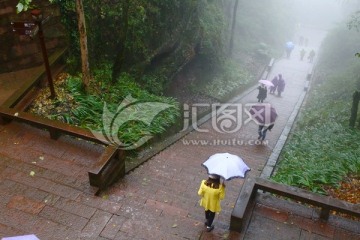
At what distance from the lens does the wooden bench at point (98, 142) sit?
6991mm

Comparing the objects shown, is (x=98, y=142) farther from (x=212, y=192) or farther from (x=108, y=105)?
(x=212, y=192)

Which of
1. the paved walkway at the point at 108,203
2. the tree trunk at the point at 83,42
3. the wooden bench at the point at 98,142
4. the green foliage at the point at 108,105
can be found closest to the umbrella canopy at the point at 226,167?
the paved walkway at the point at 108,203

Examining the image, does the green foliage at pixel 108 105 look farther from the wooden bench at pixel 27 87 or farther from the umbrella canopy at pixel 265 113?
the umbrella canopy at pixel 265 113

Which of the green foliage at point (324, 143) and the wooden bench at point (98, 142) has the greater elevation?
the wooden bench at point (98, 142)

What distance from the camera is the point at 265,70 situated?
89.1ft

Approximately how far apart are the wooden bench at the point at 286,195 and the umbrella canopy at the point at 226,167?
0.73m

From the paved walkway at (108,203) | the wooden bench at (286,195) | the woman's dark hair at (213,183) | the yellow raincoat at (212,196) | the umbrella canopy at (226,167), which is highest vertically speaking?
the umbrella canopy at (226,167)

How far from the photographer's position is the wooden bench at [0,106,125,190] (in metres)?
6.99

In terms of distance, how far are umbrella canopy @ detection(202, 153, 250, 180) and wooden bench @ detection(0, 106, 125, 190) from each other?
7.55ft

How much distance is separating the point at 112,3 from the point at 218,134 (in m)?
6.35

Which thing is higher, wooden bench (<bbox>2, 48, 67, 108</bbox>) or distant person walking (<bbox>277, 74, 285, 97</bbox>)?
wooden bench (<bbox>2, 48, 67, 108</bbox>)


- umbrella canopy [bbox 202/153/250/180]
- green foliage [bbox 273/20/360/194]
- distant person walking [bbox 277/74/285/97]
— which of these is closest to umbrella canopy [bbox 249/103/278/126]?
green foliage [bbox 273/20/360/194]

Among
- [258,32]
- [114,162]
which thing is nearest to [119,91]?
[114,162]

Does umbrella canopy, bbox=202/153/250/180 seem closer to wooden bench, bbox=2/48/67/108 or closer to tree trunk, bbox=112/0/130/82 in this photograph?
wooden bench, bbox=2/48/67/108
